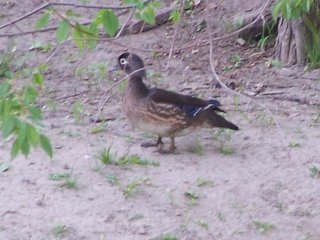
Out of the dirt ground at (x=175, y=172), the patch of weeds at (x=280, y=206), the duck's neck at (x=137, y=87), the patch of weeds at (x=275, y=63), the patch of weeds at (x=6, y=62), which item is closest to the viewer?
the dirt ground at (x=175, y=172)

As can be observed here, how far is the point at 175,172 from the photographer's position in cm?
710

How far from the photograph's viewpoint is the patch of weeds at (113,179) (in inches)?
271

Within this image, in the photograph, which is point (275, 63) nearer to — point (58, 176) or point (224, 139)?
point (224, 139)

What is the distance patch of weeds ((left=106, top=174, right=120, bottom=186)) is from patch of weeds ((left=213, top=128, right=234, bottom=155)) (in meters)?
0.89

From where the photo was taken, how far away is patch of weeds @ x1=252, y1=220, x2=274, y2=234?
6.48 metres

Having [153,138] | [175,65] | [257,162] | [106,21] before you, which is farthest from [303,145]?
[106,21]

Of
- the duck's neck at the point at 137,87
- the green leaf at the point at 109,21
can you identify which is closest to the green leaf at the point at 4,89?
the green leaf at the point at 109,21

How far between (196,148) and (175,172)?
0.43 meters

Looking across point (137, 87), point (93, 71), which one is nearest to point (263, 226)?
point (137, 87)

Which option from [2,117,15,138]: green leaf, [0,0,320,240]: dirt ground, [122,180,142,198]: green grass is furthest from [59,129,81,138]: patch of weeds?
[2,117,15,138]: green leaf

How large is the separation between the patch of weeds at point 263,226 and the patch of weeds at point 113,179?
0.95m

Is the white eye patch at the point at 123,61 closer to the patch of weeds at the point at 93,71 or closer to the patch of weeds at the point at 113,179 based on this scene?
the patch of weeds at the point at 113,179

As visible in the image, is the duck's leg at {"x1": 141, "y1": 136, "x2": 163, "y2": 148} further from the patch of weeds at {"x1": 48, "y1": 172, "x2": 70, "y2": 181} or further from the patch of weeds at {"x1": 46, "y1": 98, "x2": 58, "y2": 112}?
the patch of weeds at {"x1": 46, "y1": 98, "x2": 58, "y2": 112}

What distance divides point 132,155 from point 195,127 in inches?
21.1
